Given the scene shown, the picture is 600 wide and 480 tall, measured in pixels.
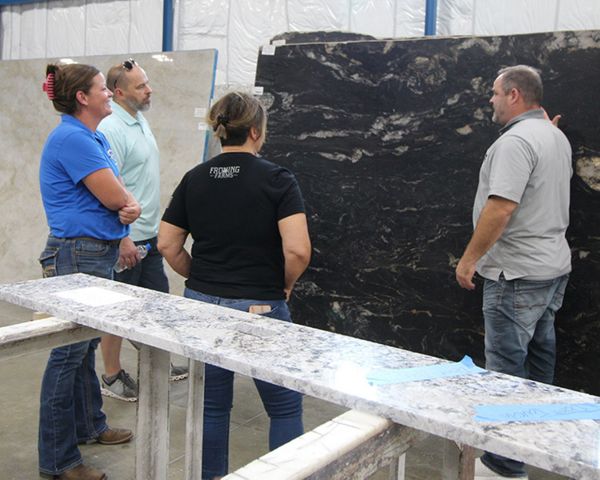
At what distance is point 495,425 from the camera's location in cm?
102

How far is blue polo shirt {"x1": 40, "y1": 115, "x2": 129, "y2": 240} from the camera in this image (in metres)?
2.17

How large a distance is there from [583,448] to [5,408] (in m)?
2.73

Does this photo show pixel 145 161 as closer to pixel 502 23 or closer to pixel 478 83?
pixel 478 83

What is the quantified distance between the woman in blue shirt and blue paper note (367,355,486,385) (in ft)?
4.38

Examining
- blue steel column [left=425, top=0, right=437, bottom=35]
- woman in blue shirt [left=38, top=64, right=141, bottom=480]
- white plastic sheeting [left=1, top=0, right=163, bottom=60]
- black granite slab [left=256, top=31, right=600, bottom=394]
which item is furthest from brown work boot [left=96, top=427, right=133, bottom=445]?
white plastic sheeting [left=1, top=0, right=163, bottom=60]

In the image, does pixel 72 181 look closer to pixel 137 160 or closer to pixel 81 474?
pixel 137 160

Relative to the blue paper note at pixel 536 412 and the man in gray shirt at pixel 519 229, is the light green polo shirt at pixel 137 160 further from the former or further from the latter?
the blue paper note at pixel 536 412

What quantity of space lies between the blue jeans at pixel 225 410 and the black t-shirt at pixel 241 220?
0.06m

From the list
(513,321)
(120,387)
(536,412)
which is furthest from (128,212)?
(536,412)

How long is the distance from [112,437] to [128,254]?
30.1 inches

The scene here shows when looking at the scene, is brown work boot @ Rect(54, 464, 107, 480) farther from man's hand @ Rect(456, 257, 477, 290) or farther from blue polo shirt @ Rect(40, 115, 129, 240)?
man's hand @ Rect(456, 257, 477, 290)

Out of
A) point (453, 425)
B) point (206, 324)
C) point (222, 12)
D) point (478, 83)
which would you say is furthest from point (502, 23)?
point (453, 425)

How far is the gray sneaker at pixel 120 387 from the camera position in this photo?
3088 millimetres

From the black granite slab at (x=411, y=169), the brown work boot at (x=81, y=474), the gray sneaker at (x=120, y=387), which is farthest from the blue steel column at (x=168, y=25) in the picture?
the brown work boot at (x=81, y=474)
